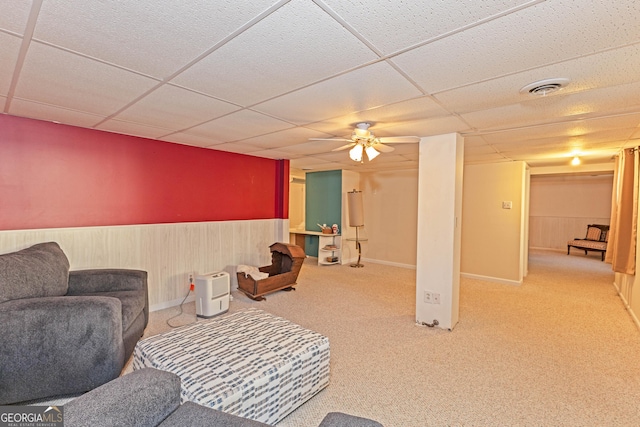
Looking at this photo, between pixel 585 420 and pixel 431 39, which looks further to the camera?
pixel 585 420

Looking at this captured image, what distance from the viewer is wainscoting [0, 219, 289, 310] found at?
10.0 feet

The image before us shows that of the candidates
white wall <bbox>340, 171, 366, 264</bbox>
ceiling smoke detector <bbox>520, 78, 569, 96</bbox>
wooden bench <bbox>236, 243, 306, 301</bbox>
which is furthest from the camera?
white wall <bbox>340, 171, 366, 264</bbox>

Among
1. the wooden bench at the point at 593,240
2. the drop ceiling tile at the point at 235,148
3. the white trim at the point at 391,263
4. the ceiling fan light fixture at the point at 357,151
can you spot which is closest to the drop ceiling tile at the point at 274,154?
the drop ceiling tile at the point at 235,148

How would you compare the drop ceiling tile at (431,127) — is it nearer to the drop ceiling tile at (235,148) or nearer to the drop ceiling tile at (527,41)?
the drop ceiling tile at (527,41)

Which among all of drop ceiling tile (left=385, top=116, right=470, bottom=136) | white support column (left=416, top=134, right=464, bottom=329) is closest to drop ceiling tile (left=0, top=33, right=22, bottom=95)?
drop ceiling tile (left=385, top=116, right=470, bottom=136)

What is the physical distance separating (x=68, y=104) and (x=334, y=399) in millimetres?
3013

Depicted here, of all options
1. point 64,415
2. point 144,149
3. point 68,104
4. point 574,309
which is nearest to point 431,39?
point 64,415

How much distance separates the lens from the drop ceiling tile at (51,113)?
7.88ft

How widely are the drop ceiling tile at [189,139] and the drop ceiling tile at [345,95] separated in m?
1.44

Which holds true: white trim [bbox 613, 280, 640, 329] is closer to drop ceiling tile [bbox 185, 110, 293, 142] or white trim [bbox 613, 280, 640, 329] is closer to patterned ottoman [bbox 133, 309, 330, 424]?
patterned ottoman [bbox 133, 309, 330, 424]

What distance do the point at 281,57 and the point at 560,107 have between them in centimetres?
213

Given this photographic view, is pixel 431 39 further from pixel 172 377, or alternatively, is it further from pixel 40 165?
pixel 40 165

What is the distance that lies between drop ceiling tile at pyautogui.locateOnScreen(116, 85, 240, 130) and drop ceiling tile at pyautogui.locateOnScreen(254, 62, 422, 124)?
15.0 inches

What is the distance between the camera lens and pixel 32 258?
2.24 m
